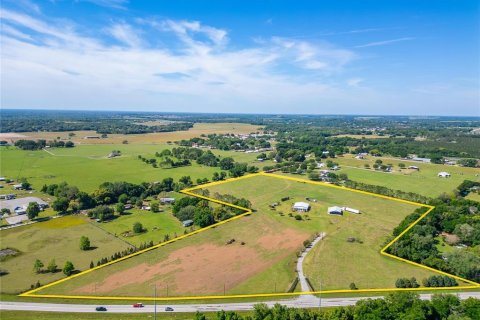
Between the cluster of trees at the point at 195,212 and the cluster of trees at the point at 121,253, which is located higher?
the cluster of trees at the point at 195,212

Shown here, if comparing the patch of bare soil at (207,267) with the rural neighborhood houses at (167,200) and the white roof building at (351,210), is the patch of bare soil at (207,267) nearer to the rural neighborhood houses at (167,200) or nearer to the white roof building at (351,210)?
the white roof building at (351,210)

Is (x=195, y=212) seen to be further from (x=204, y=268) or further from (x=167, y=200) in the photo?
(x=204, y=268)

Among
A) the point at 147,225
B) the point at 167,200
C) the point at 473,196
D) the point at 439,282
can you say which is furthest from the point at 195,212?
the point at 473,196

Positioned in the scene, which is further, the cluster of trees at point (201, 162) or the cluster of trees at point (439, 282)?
the cluster of trees at point (201, 162)

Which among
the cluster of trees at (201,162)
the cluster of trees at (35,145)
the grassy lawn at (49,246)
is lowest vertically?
the grassy lawn at (49,246)

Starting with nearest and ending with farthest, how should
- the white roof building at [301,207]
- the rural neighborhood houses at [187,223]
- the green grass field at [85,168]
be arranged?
1. the rural neighborhood houses at [187,223]
2. the white roof building at [301,207]
3. the green grass field at [85,168]

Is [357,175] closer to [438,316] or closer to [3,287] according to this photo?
[438,316]

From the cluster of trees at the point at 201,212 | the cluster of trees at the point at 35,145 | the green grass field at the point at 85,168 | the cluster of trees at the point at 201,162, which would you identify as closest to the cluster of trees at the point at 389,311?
the cluster of trees at the point at 201,212
